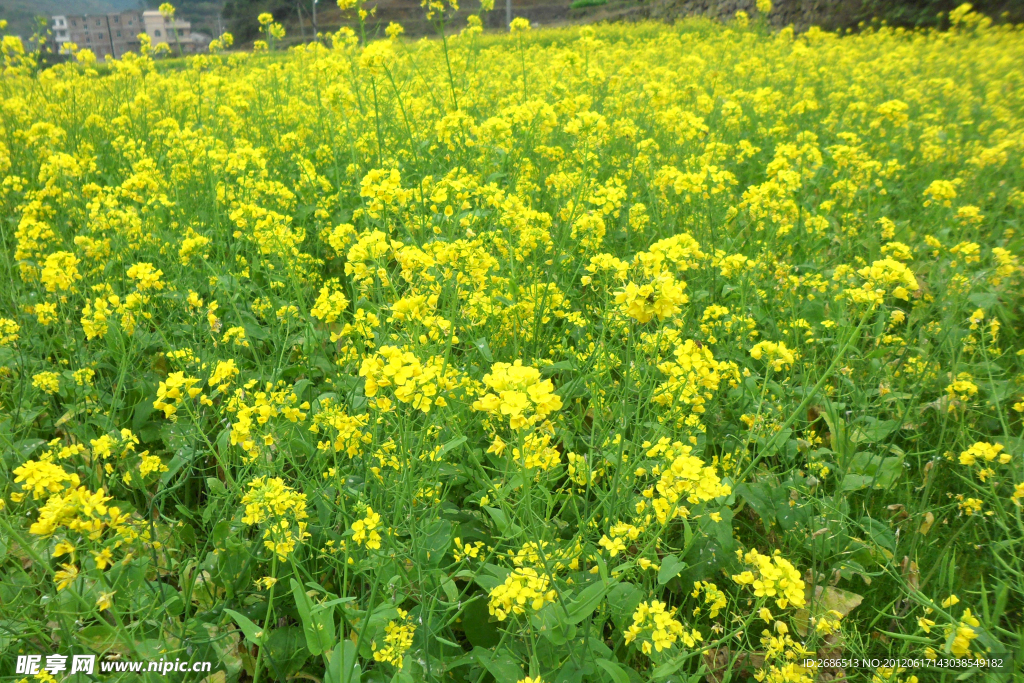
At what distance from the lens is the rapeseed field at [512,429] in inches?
49.3

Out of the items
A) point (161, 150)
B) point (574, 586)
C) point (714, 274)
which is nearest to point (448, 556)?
point (574, 586)

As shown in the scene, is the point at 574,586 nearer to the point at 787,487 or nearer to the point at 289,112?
the point at 787,487

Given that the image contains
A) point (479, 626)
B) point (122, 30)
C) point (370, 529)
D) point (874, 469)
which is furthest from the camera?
point (122, 30)

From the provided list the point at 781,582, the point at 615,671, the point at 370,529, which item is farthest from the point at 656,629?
the point at 370,529

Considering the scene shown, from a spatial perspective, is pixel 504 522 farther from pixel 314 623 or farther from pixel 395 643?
pixel 314 623

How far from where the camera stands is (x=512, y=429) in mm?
1178

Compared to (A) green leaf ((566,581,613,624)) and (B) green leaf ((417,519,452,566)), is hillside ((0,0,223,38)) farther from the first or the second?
(A) green leaf ((566,581,613,624))

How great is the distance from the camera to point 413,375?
3.81 feet

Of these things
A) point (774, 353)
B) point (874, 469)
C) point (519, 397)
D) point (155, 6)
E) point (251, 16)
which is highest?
point (155, 6)

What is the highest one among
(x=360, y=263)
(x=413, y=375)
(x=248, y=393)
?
(x=360, y=263)

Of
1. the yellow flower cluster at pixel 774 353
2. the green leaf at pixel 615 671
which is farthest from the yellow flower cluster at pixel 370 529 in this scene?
the yellow flower cluster at pixel 774 353

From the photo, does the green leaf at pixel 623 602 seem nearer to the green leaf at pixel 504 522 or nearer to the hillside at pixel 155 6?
the green leaf at pixel 504 522

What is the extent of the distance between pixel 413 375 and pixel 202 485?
1.21 metres

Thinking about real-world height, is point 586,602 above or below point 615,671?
above
